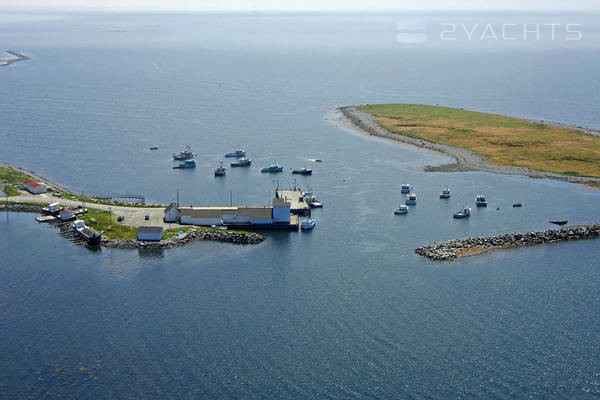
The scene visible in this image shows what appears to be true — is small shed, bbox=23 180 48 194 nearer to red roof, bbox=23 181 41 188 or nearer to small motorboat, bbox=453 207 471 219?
red roof, bbox=23 181 41 188

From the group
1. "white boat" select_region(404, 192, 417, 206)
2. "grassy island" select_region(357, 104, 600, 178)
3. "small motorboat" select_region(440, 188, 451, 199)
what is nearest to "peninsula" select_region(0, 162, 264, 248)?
"white boat" select_region(404, 192, 417, 206)

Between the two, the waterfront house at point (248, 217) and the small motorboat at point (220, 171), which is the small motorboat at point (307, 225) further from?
the small motorboat at point (220, 171)

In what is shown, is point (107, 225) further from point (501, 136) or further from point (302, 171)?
point (501, 136)

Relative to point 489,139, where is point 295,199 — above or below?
below

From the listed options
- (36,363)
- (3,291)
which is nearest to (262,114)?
(3,291)

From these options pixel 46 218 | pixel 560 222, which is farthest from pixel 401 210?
pixel 46 218

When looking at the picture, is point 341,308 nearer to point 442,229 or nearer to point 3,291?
point 442,229

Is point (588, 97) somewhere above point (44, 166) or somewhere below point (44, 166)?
above
